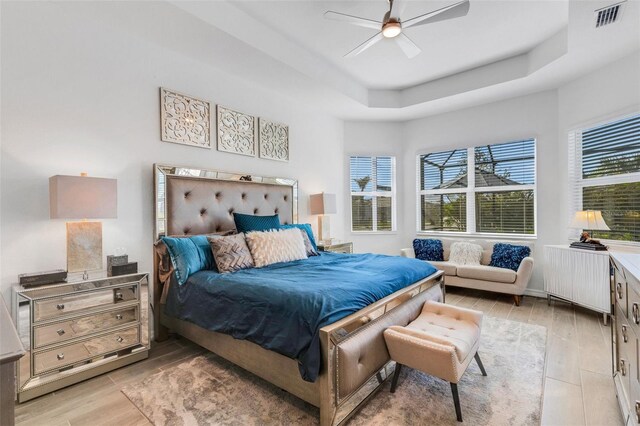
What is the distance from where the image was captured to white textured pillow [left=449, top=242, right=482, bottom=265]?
174 inches

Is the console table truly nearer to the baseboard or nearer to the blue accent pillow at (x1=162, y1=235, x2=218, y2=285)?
the baseboard

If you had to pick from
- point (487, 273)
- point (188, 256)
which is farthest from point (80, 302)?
point (487, 273)

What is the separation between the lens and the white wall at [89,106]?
7.06 ft

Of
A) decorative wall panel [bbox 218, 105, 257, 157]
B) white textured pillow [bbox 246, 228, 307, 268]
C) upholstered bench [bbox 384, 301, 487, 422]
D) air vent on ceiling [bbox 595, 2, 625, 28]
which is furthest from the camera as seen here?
decorative wall panel [bbox 218, 105, 257, 157]

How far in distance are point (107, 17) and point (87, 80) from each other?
0.54 meters

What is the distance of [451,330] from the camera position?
2035 millimetres

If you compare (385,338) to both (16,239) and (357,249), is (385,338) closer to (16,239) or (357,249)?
(16,239)

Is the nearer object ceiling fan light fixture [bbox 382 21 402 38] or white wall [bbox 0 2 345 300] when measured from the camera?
white wall [bbox 0 2 345 300]

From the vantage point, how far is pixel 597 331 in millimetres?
2998

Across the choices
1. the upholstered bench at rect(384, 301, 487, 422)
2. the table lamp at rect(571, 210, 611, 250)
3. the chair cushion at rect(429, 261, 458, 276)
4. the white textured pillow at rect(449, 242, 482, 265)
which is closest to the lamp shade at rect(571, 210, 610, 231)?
the table lamp at rect(571, 210, 611, 250)

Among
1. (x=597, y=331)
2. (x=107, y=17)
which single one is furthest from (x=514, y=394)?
(x=107, y=17)

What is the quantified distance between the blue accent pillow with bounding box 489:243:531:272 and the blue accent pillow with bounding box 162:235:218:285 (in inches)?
147

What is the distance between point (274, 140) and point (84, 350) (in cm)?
290

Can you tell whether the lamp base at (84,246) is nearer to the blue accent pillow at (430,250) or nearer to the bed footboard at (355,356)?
the bed footboard at (355,356)
